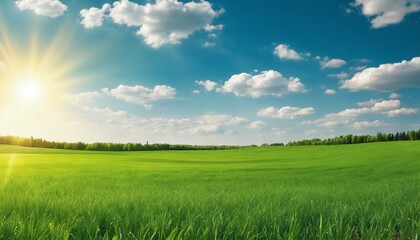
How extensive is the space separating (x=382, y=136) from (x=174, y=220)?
119272 mm

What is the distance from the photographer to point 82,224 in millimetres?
4258

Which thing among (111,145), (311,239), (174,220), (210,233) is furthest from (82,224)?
(111,145)

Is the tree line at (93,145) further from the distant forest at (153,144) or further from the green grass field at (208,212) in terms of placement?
the green grass field at (208,212)

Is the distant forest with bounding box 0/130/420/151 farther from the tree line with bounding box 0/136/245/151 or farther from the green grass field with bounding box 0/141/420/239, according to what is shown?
the green grass field with bounding box 0/141/420/239

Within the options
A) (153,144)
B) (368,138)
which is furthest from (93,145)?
(368,138)

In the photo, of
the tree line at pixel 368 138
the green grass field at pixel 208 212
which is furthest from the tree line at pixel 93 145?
the green grass field at pixel 208 212

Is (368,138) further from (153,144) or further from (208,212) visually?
(208,212)

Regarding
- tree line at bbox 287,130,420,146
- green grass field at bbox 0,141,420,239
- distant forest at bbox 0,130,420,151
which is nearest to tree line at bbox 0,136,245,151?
distant forest at bbox 0,130,420,151

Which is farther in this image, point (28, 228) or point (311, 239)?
point (311, 239)

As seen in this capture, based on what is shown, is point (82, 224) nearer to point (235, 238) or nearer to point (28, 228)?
point (28, 228)

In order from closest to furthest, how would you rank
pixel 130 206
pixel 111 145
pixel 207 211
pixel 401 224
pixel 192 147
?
pixel 401 224 < pixel 207 211 < pixel 130 206 < pixel 111 145 < pixel 192 147

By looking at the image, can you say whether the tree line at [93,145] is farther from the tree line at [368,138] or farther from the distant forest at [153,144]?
the tree line at [368,138]

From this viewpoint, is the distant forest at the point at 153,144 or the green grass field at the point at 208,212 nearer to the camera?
the green grass field at the point at 208,212

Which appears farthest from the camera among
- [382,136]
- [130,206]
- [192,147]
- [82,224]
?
[192,147]
